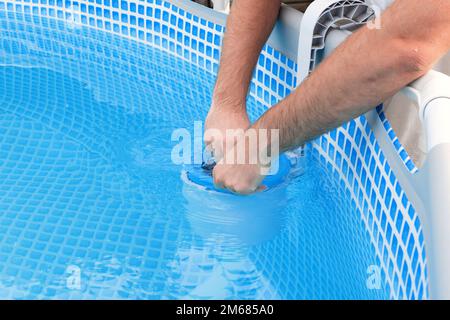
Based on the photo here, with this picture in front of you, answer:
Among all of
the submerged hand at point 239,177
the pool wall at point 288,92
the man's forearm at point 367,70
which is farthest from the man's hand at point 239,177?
the pool wall at point 288,92

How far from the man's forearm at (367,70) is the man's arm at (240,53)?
1.04ft

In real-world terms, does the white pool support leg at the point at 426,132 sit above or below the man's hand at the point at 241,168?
above

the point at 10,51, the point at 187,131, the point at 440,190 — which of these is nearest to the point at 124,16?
the point at 10,51

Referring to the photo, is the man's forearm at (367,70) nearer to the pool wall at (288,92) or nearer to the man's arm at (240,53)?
the pool wall at (288,92)

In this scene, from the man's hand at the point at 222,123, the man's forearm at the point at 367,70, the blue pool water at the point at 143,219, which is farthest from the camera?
the man's hand at the point at 222,123

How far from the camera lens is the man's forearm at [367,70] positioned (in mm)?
1207

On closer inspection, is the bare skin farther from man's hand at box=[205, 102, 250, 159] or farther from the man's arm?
the man's arm

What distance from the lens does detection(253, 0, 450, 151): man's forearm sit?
1207 millimetres

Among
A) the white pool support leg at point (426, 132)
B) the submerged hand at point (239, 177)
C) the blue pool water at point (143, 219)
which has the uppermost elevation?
the white pool support leg at point (426, 132)

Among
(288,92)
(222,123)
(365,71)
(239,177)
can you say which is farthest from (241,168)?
(288,92)

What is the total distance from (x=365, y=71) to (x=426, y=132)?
18 centimetres

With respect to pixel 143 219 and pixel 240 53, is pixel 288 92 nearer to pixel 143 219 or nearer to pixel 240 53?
pixel 240 53

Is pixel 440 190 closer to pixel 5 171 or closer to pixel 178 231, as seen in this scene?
pixel 178 231

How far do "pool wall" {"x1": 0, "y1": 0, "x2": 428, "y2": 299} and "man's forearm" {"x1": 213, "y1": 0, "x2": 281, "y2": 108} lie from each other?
94 millimetres
